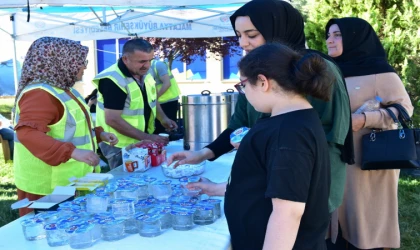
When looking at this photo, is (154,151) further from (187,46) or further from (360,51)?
(187,46)

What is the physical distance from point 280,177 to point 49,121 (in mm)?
1315

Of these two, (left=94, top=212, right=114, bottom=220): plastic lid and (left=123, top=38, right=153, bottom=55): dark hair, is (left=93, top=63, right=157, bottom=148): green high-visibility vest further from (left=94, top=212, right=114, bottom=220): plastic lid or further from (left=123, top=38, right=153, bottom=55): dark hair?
(left=94, top=212, right=114, bottom=220): plastic lid

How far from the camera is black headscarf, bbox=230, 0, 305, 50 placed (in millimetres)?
1627

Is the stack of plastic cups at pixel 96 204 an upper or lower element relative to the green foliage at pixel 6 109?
upper

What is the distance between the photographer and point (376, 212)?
91.6 inches

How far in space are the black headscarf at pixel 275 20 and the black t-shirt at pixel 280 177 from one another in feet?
1.90

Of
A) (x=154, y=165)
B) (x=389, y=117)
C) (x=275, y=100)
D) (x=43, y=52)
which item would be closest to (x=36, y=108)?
(x=43, y=52)

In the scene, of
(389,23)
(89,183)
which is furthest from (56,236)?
(389,23)

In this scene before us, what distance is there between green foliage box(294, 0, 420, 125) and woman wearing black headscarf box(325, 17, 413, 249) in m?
1.95

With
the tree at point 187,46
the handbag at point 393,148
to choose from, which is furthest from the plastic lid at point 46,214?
the tree at point 187,46

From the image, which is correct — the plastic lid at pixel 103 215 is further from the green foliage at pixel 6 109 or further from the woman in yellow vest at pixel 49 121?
the green foliage at pixel 6 109

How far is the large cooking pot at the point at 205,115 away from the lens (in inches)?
104

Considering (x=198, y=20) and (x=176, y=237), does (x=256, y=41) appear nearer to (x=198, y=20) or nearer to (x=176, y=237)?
(x=176, y=237)

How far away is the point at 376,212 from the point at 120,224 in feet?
5.12
